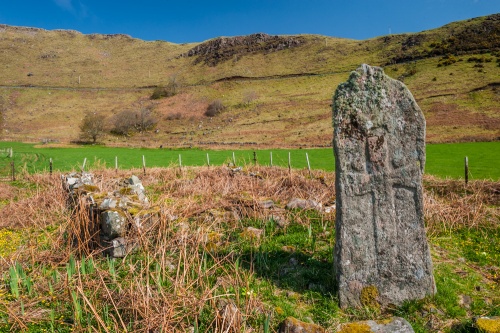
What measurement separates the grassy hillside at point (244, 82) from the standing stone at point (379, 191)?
1548 inches

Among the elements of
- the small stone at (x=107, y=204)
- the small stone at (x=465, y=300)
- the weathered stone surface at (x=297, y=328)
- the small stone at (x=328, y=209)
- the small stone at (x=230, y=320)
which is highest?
the small stone at (x=107, y=204)

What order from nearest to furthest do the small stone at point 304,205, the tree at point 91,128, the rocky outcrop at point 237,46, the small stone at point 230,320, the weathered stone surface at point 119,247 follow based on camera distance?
the small stone at point 230,320 < the weathered stone surface at point 119,247 < the small stone at point 304,205 < the tree at point 91,128 < the rocky outcrop at point 237,46

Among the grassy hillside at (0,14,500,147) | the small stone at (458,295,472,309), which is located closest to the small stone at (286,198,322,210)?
the small stone at (458,295,472,309)

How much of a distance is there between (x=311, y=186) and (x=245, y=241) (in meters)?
6.65

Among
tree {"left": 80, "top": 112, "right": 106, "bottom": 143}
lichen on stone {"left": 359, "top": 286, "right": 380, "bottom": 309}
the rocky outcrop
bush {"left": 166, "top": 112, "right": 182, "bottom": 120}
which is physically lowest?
lichen on stone {"left": 359, "top": 286, "right": 380, "bottom": 309}

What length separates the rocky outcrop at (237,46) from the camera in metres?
122

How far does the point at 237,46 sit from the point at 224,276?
135 m

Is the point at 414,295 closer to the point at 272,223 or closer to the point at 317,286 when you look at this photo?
the point at 317,286

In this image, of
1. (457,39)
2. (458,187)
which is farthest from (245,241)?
(457,39)

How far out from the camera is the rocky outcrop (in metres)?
122

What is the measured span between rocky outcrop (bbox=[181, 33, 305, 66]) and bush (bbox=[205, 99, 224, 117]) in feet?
139

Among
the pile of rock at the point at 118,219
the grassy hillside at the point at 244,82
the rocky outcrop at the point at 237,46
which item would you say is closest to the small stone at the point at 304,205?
the pile of rock at the point at 118,219

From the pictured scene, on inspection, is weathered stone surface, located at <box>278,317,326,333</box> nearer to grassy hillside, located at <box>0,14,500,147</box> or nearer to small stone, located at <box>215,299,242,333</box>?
small stone, located at <box>215,299,242,333</box>

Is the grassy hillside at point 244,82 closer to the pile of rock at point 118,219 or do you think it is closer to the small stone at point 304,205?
the small stone at point 304,205
